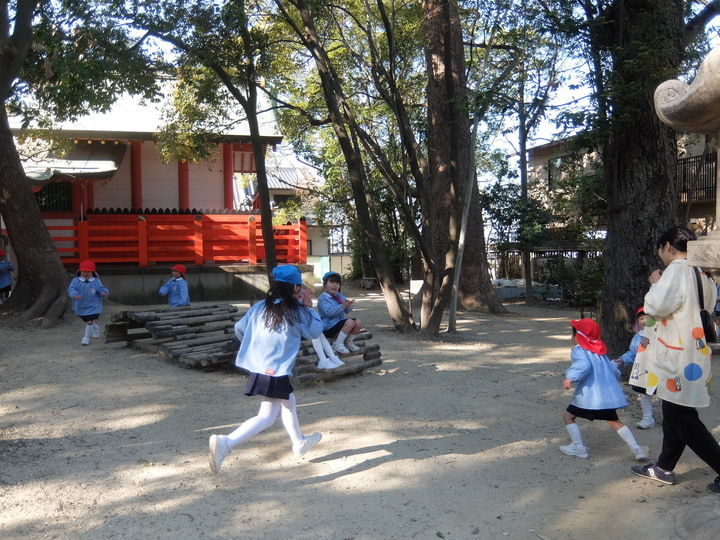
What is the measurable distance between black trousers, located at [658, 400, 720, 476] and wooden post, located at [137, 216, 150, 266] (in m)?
13.8

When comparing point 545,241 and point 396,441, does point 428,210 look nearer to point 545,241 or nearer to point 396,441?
point 396,441

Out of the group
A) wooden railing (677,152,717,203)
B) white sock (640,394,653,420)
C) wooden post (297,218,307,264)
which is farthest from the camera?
wooden railing (677,152,717,203)

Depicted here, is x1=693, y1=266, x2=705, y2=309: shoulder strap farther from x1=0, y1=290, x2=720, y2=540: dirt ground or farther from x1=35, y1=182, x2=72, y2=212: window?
x1=35, y1=182, x2=72, y2=212: window

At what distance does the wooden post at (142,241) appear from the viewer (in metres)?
16.0

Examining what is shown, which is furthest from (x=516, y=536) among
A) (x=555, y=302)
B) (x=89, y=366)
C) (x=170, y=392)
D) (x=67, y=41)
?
(x=555, y=302)

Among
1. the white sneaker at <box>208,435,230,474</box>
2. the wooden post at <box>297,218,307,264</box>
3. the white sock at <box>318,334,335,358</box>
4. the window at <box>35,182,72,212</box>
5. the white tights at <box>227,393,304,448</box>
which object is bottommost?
the white sneaker at <box>208,435,230,474</box>

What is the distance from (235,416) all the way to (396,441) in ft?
4.94

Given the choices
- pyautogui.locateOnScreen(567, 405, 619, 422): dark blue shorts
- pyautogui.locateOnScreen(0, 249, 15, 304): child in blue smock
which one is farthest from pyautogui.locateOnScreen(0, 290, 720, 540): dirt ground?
pyautogui.locateOnScreen(0, 249, 15, 304): child in blue smock

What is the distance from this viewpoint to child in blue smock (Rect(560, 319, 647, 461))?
4.71 metres

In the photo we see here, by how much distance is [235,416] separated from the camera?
5812mm

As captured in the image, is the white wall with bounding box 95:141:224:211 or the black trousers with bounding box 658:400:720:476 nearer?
the black trousers with bounding box 658:400:720:476

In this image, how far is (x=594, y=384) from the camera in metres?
4.74

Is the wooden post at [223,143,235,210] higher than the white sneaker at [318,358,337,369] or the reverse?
higher

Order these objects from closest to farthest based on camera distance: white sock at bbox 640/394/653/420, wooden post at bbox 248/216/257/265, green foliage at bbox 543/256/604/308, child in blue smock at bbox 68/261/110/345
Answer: white sock at bbox 640/394/653/420 → child in blue smock at bbox 68/261/110/345 → green foliage at bbox 543/256/604/308 → wooden post at bbox 248/216/257/265
